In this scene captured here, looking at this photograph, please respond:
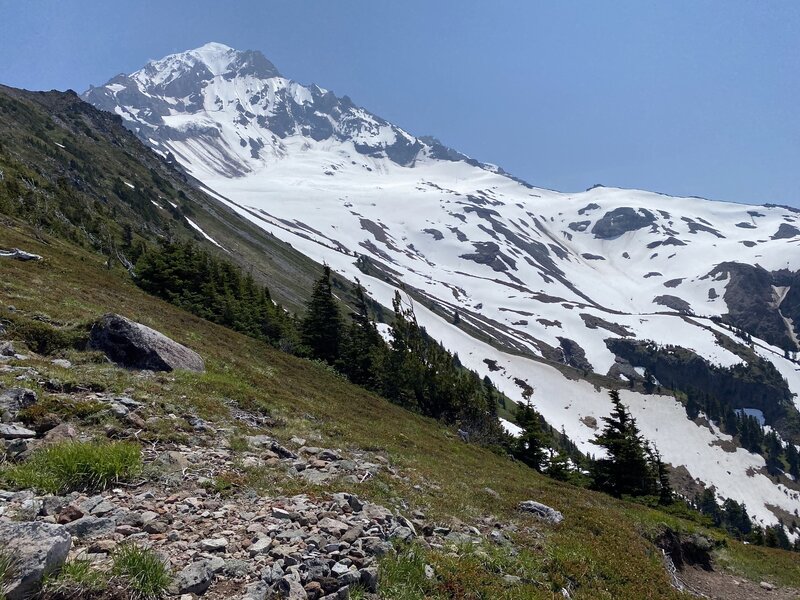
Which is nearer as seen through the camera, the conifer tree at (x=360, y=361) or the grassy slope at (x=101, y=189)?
the conifer tree at (x=360, y=361)

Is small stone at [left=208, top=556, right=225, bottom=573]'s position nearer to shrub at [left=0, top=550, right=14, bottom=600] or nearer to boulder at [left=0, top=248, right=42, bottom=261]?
shrub at [left=0, top=550, right=14, bottom=600]

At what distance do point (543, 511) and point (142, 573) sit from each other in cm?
1291

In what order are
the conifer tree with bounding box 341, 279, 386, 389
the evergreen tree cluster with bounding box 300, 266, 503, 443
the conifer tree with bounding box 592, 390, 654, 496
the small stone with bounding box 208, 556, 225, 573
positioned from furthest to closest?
the evergreen tree cluster with bounding box 300, 266, 503, 443 < the conifer tree with bounding box 341, 279, 386, 389 < the conifer tree with bounding box 592, 390, 654, 496 < the small stone with bounding box 208, 556, 225, 573

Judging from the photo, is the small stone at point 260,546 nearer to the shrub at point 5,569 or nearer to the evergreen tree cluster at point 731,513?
the shrub at point 5,569

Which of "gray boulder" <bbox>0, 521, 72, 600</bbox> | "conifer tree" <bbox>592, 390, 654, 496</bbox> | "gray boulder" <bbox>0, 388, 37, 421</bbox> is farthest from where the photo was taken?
"conifer tree" <bbox>592, 390, 654, 496</bbox>

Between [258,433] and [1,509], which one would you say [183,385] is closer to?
[258,433]

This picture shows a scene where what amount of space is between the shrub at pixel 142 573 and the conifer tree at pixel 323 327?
178 ft

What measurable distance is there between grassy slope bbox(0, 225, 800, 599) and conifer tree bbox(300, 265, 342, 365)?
28767mm

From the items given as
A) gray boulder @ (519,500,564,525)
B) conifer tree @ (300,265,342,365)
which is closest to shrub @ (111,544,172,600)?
gray boulder @ (519,500,564,525)

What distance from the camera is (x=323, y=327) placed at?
60.9m

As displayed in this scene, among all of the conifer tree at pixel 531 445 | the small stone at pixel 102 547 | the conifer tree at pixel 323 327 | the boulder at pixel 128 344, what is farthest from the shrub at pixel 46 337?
the conifer tree at pixel 531 445

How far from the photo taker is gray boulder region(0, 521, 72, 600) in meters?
4.97

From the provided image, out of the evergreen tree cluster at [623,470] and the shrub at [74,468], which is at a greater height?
the shrub at [74,468]

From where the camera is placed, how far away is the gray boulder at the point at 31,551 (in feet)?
16.3
